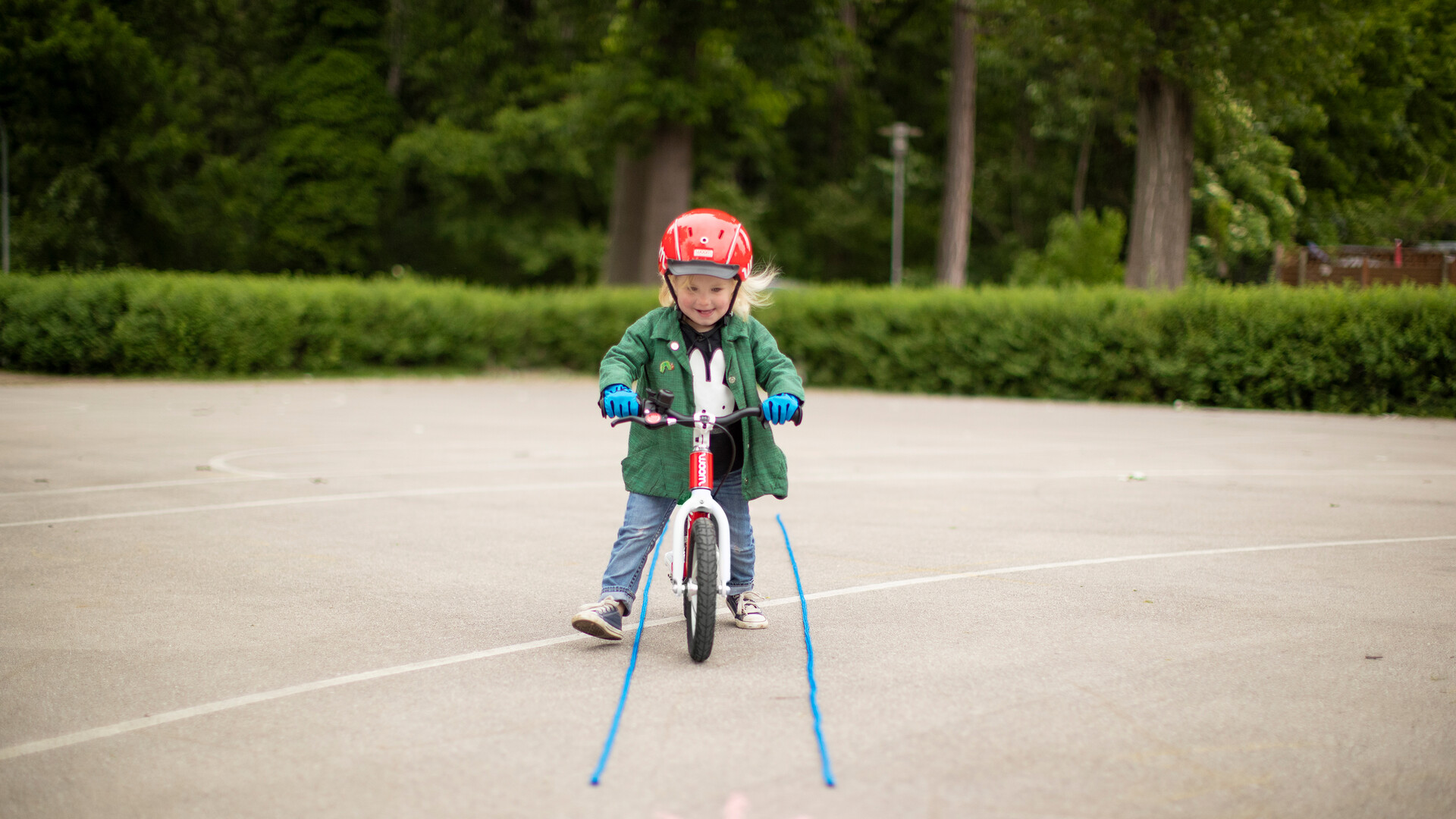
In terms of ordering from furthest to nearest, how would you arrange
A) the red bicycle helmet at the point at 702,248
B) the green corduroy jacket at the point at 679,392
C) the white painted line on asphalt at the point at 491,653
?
the green corduroy jacket at the point at 679,392
the red bicycle helmet at the point at 702,248
the white painted line on asphalt at the point at 491,653

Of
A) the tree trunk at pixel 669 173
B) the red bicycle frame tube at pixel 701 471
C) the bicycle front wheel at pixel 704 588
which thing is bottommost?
the bicycle front wheel at pixel 704 588

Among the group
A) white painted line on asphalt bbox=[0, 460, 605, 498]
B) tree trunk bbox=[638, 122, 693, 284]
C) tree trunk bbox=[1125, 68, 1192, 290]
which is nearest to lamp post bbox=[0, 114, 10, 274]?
tree trunk bbox=[638, 122, 693, 284]

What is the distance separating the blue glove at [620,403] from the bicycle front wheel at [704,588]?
20.8 inches

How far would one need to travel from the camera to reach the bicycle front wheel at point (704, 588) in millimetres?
4742

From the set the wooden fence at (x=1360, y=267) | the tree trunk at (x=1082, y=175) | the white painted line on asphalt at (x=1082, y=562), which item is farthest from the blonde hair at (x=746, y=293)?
the tree trunk at (x=1082, y=175)

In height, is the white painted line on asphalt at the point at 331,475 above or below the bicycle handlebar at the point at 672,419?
below

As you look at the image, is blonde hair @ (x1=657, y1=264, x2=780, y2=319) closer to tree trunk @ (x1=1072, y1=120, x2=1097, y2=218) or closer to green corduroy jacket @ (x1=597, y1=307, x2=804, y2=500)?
green corduroy jacket @ (x1=597, y1=307, x2=804, y2=500)

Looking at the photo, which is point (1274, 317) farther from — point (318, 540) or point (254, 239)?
point (254, 239)

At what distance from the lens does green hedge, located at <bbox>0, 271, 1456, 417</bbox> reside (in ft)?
58.5

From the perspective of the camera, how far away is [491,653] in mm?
4984

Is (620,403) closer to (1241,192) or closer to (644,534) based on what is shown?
(644,534)

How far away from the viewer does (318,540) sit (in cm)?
736

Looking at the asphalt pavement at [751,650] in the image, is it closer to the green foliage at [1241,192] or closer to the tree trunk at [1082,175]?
the green foliage at [1241,192]

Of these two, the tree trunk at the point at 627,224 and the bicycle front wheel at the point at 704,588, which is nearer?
the bicycle front wheel at the point at 704,588
